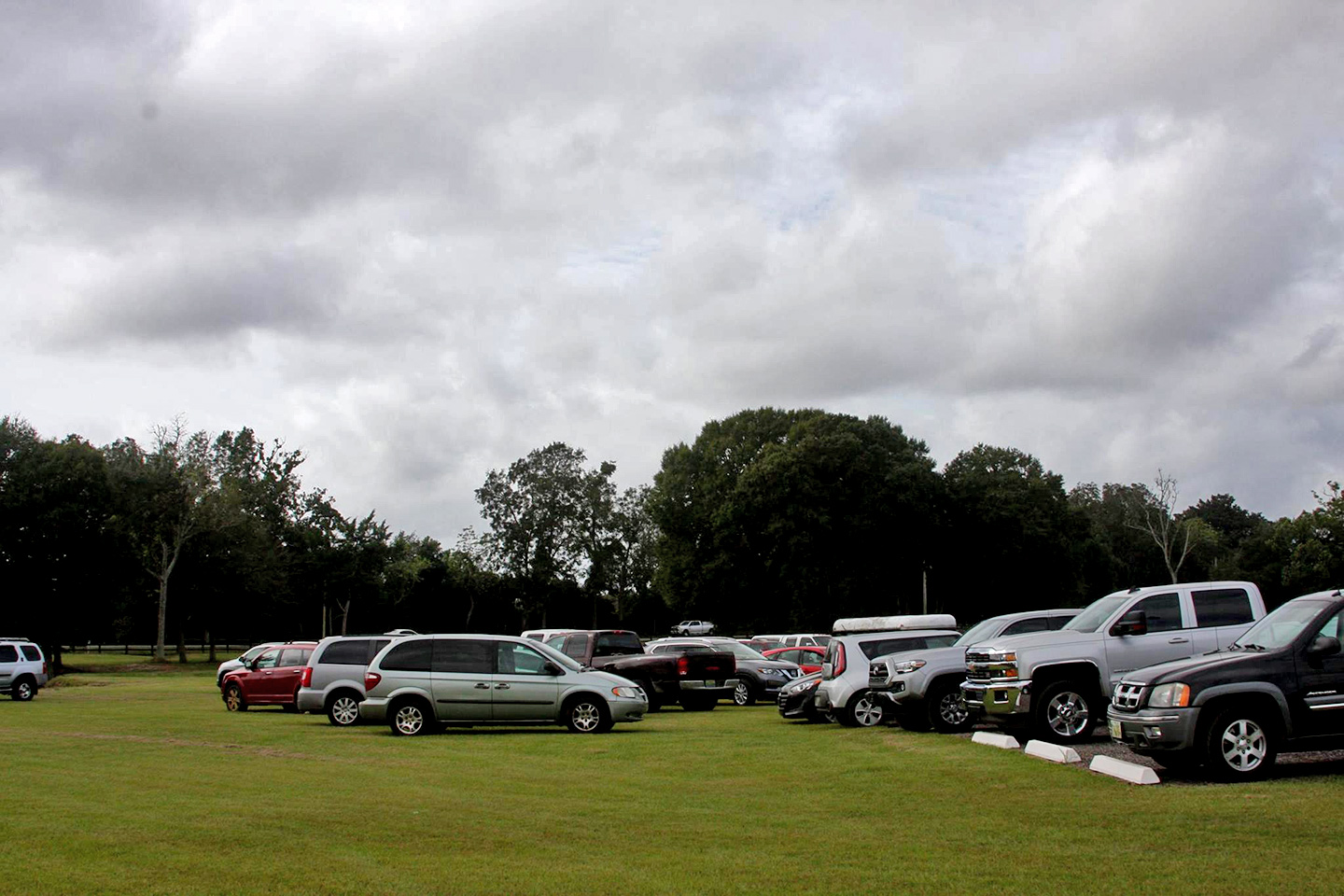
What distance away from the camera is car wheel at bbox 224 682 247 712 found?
89.6ft

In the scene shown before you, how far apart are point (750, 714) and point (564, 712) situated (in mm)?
6154

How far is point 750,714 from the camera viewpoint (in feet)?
81.1

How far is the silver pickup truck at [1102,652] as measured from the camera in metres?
15.3

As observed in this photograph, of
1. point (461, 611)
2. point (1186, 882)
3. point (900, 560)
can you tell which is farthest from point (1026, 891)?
point (461, 611)

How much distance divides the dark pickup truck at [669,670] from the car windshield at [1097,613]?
10673mm

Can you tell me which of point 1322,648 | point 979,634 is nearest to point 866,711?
point 979,634

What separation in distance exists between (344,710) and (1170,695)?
15.5m

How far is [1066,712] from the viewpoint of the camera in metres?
15.4

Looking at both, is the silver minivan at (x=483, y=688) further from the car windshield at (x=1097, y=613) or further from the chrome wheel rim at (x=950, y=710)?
the car windshield at (x=1097, y=613)

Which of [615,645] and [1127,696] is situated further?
[615,645]

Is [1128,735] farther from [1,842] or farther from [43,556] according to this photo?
[43,556]

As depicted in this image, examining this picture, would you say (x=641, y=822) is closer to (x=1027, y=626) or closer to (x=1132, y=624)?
(x=1132, y=624)

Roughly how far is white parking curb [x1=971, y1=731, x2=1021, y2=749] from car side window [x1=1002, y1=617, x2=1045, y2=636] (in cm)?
253

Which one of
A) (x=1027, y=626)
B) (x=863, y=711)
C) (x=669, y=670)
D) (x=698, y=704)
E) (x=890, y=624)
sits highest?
(x=1027, y=626)
